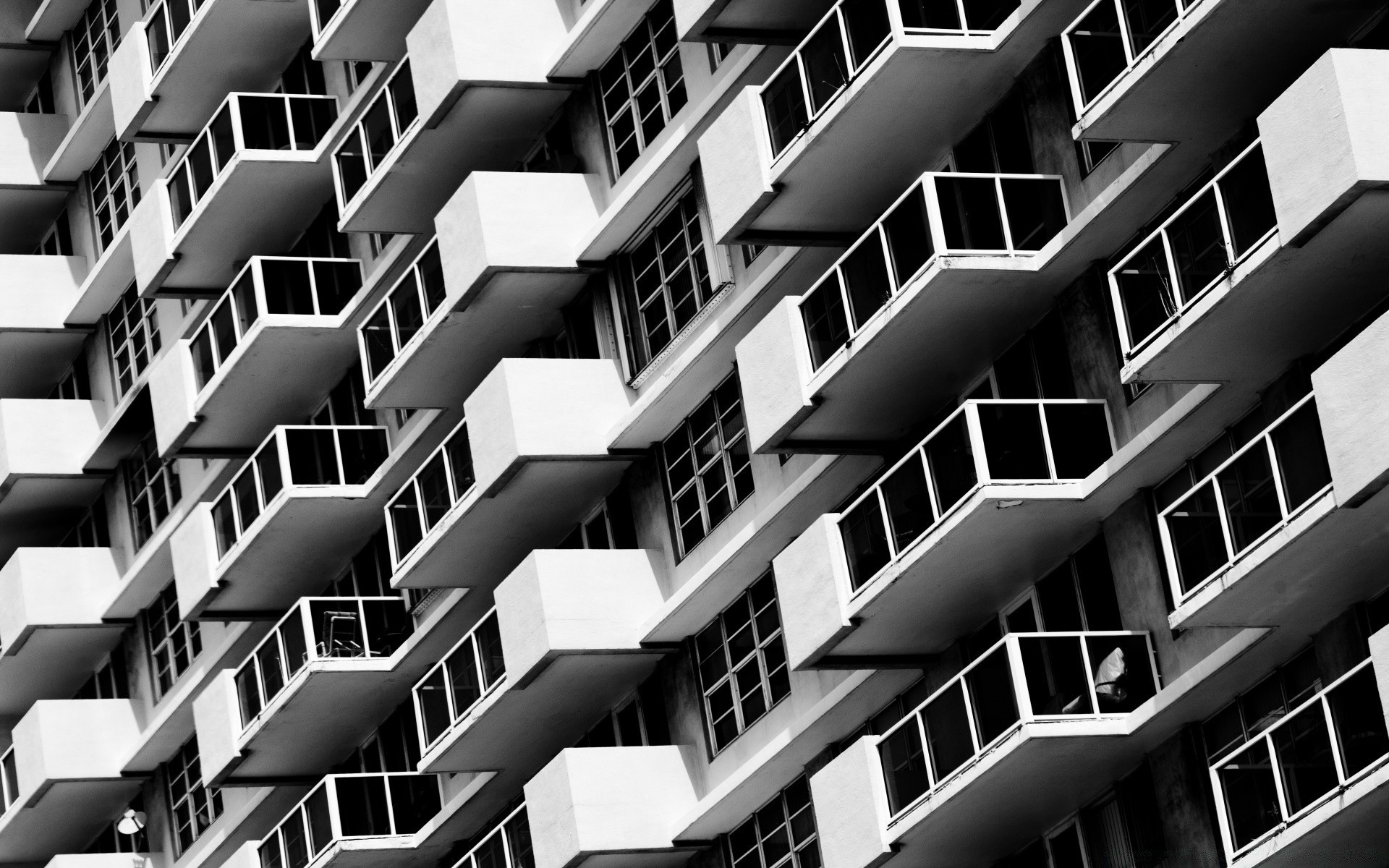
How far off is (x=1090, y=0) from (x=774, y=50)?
5366 mm

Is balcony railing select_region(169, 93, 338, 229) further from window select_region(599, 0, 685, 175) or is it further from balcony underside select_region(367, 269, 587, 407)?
window select_region(599, 0, 685, 175)

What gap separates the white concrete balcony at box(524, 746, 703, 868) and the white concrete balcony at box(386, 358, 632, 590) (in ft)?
11.9

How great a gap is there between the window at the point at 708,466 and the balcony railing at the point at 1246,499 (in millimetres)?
8244

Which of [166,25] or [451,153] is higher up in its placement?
[166,25]

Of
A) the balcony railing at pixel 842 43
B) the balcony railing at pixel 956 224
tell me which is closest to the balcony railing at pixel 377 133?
the balcony railing at pixel 842 43

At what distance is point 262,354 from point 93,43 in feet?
37.2

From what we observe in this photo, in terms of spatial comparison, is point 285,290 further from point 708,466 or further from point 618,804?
point 618,804

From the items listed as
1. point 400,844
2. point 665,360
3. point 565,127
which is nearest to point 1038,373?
point 665,360

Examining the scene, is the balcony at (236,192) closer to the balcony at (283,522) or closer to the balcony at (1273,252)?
the balcony at (283,522)

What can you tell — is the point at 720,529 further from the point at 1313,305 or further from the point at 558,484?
the point at 1313,305

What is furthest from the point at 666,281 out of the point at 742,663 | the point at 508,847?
the point at 508,847

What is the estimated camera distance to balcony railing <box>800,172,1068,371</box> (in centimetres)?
2886

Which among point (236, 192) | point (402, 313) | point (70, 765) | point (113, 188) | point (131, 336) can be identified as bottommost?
point (70, 765)

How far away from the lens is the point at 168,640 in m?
47.7
